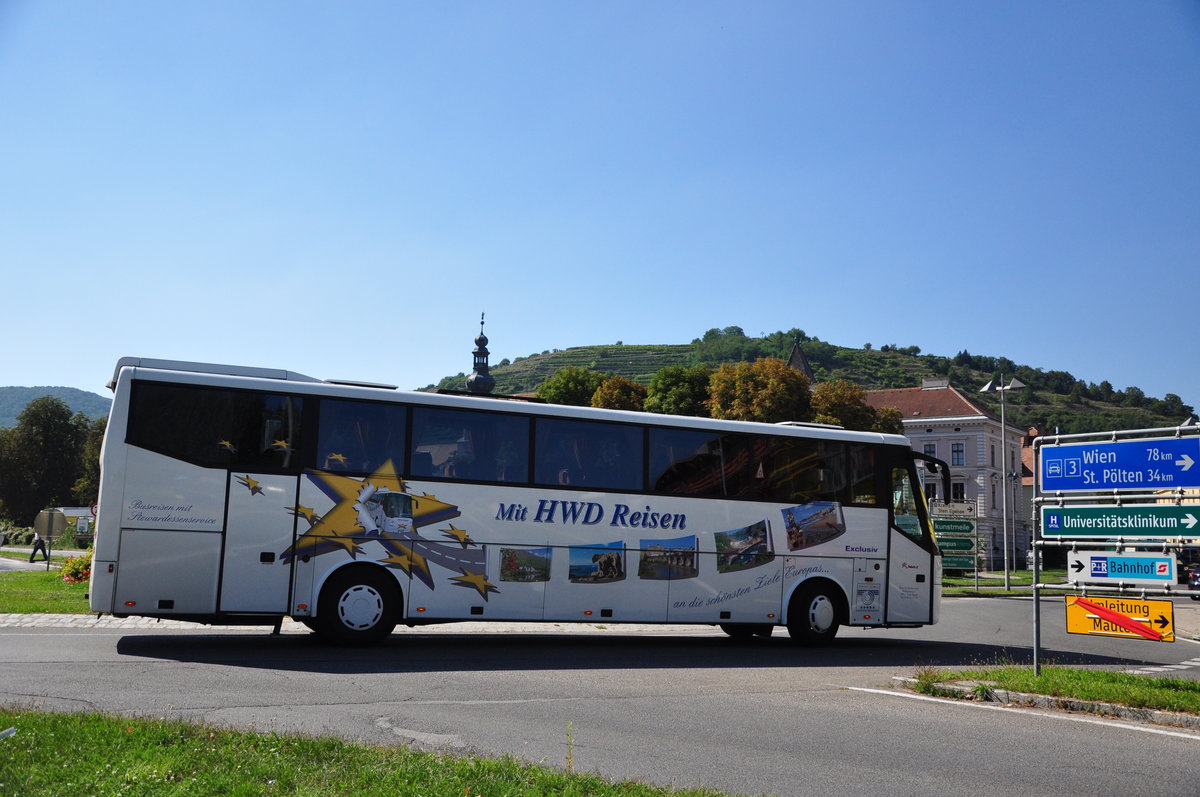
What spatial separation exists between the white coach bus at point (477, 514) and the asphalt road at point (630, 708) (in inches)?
27.6

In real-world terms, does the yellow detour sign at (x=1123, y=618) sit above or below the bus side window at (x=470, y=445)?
below

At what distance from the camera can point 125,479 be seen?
12078 millimetres

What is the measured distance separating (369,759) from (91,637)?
884 centimetres

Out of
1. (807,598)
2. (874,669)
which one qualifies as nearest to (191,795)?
(874,669)

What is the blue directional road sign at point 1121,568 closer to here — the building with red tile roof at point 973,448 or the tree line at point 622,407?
the tree line at point 622,407

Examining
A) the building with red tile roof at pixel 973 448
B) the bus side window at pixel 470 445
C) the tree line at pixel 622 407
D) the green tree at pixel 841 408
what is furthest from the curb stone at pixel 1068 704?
the building with red tile roof at pixel 973 448

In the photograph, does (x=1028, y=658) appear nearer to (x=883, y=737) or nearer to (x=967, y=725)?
(x=967, y=725)

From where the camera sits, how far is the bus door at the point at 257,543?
1252 cm

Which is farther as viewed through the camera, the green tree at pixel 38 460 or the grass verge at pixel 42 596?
the green tree at pixel 38 460

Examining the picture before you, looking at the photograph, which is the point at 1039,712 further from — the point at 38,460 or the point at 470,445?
the point at 38,460

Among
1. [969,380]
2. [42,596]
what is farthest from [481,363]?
[969,380]

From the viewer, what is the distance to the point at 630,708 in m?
9.30

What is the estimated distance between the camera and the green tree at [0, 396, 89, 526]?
81875mm

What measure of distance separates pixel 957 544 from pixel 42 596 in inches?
1020
